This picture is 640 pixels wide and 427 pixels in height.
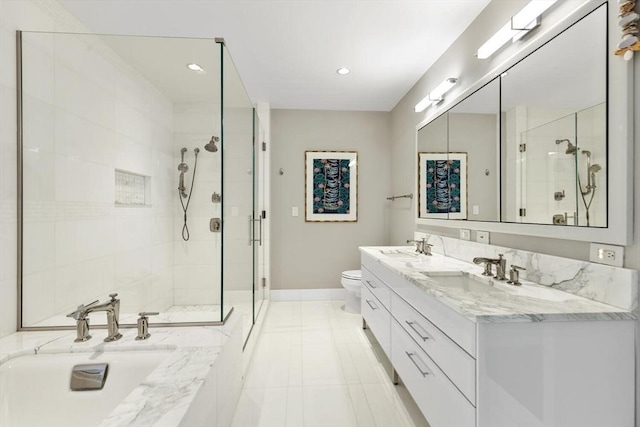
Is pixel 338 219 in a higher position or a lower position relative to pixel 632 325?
higher

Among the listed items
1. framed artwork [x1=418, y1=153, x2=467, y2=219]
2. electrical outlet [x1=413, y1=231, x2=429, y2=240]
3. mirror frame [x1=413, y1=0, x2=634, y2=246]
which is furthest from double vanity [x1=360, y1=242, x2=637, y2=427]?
electrical outlet [x1=413, y1=231, x2=429, y2=240]

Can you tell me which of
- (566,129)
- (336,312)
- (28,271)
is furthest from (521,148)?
(28,271)

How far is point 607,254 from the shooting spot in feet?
3.75

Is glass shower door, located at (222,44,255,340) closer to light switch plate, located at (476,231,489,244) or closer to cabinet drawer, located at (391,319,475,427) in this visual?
cabinet drawer, located at (391,319,475,427)

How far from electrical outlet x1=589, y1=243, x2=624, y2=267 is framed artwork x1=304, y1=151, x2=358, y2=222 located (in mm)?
2735

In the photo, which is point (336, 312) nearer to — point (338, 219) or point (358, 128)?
point (338, 219)

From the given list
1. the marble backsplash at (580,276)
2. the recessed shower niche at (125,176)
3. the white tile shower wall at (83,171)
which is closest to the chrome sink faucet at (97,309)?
the recessed shower niche at (125,176)

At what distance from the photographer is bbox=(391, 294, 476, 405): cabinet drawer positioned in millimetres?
1057

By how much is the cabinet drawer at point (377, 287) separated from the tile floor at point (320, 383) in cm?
50

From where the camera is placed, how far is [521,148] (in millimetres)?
1595

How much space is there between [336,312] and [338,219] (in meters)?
1.15

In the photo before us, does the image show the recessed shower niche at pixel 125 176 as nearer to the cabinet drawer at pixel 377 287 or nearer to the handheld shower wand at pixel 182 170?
the handheld shower wand at pixel 182 170

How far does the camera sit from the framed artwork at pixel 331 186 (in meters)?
3.80

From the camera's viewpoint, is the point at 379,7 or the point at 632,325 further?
the point at 379,7
